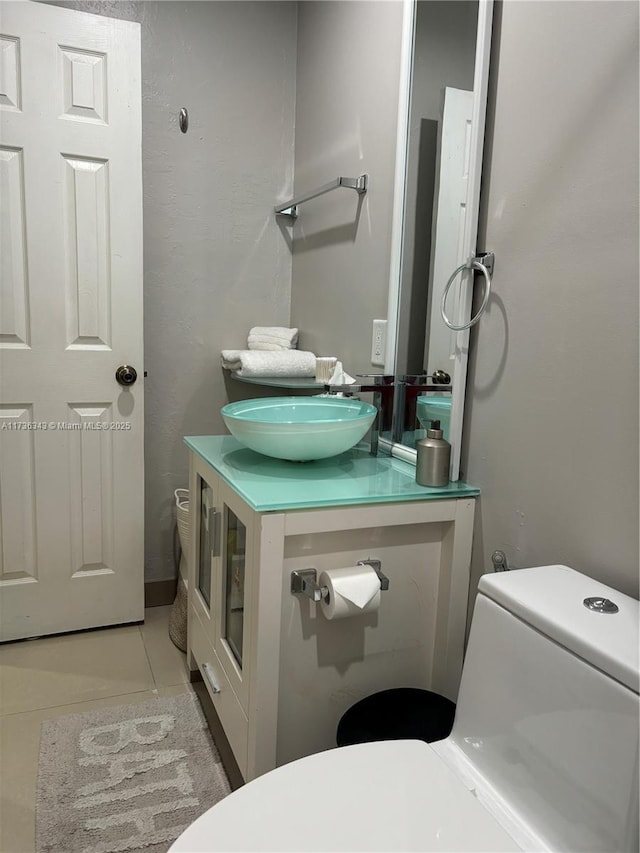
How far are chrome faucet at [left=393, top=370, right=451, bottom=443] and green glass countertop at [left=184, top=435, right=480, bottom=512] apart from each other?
0.09m

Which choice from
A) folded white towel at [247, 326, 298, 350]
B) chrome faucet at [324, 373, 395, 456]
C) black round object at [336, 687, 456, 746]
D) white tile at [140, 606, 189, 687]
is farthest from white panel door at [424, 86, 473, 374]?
white tile at [140, 606, 189, 687]

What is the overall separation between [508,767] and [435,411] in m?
0.79

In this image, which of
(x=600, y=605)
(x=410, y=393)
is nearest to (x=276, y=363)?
(x=410, y=393)

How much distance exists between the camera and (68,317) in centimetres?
202

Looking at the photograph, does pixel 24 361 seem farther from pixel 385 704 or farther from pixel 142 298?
pixel 385 704

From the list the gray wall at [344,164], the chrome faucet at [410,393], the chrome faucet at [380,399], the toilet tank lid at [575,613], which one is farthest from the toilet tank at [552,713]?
the gray wall at [344,164]

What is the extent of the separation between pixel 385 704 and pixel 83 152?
1838 mm

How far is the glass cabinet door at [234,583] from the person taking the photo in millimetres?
1368

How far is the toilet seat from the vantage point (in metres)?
0.79

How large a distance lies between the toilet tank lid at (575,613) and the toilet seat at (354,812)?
0.86 ft

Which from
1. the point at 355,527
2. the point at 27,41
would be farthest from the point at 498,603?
the point at 27,41

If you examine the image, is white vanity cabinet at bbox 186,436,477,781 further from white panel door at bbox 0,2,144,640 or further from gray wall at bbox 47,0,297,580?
gray wall at bbox 47,0,297,580

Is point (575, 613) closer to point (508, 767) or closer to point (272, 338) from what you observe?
point (508, 767)

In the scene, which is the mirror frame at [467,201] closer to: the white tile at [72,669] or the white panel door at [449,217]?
the white panel door at [449,217]
